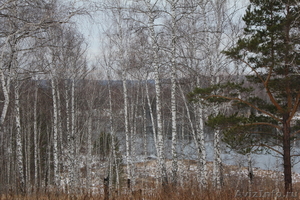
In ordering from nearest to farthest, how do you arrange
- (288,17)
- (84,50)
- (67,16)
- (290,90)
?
(67,16) → (288,17) → (290,90) → (84,50)

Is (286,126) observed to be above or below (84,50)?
below

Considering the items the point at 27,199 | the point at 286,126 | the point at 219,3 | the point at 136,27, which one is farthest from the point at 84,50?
the point at 286,126

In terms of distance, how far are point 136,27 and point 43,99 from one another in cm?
1303

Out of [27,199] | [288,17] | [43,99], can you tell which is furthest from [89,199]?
[43,99]

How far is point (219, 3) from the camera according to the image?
9719 mm

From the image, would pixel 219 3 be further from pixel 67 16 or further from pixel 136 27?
pixel 67 16

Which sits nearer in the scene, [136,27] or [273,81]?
[273,81]

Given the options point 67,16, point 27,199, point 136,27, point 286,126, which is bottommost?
point 27,199

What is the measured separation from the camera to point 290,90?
21.2 feet

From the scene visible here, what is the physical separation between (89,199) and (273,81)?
4.93 meters

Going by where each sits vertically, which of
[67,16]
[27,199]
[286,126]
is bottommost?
[27,199]

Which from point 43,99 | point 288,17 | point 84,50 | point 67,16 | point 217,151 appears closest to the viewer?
point 67,16

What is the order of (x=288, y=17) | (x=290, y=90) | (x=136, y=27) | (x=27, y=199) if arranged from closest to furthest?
(x=27, y=199), (x=288, y=17), (x=290, y=90), (x=136, y=27)

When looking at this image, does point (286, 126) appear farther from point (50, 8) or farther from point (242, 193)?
point (50, 8)
